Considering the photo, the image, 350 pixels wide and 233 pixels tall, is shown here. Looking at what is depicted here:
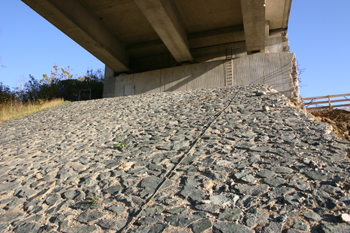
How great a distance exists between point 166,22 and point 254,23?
529 centimetres

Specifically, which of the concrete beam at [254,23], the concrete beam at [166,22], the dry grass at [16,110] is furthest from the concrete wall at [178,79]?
the dry grass at [16,110]

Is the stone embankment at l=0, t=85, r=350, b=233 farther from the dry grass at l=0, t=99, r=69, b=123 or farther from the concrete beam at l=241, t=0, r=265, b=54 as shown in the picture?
the concrete beam at l=241, t=0, r=265, b=54

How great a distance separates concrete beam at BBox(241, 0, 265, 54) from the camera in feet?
41.9

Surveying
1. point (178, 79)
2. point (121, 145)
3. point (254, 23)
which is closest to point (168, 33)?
point (178, 79)

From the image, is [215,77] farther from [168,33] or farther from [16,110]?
[16,110]

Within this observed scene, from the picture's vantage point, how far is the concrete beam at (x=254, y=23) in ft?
41.9

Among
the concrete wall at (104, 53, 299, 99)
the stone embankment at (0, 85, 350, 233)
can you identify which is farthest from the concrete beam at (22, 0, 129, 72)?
the stone embankment at (0, 85, 350, 233)

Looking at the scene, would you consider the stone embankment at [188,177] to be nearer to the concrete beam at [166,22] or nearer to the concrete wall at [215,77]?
the concrete beam at [166,22]

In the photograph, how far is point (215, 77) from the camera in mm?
17781

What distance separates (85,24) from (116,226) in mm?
15363

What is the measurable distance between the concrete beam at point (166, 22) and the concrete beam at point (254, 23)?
13.9 feet

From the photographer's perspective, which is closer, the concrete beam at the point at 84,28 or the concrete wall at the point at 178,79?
the concrete beam at the point at 84,28

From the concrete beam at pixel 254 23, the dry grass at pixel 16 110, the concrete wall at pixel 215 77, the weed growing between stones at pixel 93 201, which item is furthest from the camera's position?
the concrete wall at pixel 215 77

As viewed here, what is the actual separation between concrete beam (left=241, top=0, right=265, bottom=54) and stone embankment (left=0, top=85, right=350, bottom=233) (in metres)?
7.64
